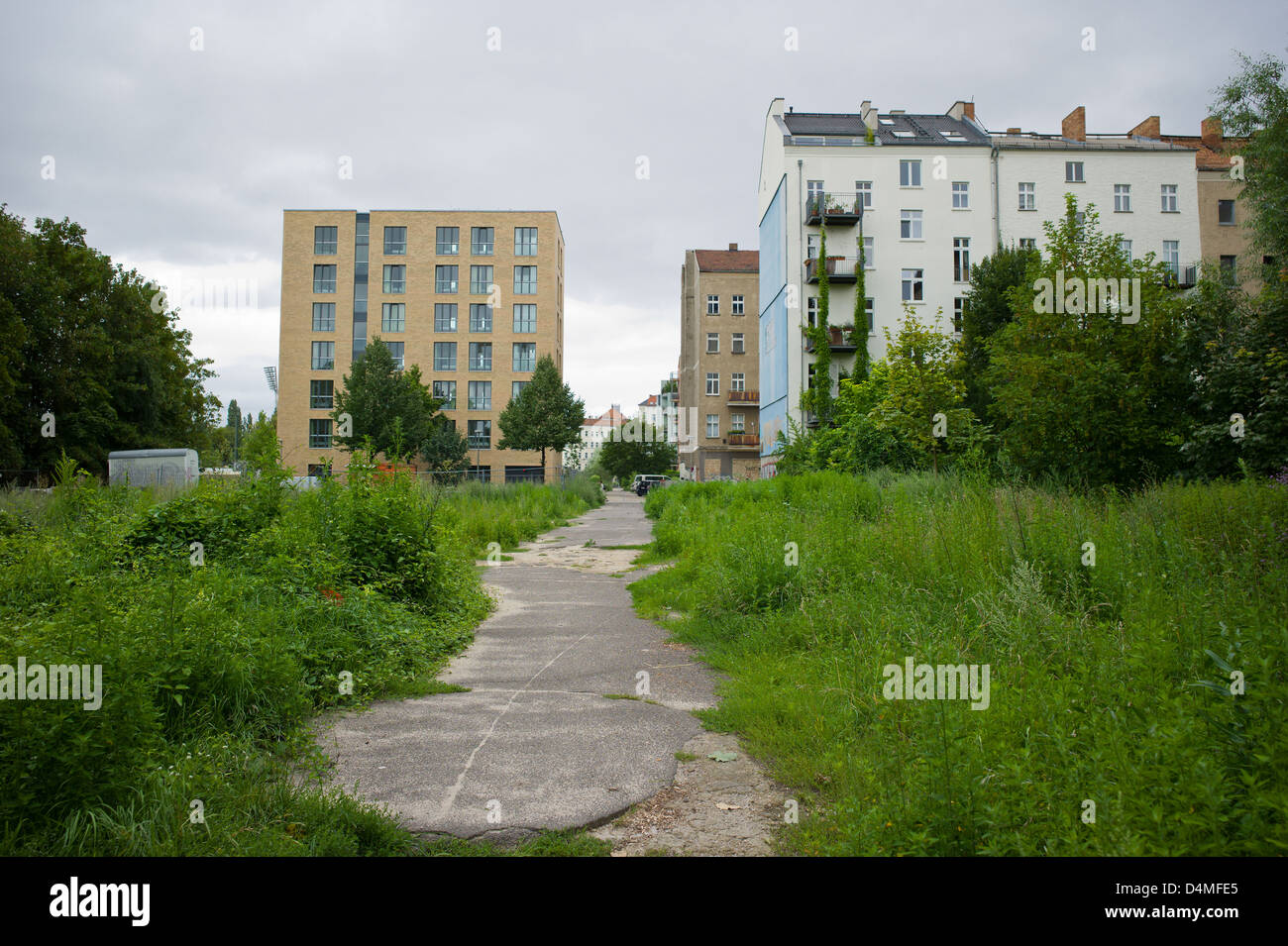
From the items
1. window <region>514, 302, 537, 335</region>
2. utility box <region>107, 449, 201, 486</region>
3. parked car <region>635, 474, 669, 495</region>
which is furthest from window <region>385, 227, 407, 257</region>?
utility box <region>107, 449, 201, 486</region>

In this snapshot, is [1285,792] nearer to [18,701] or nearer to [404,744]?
[404,744]

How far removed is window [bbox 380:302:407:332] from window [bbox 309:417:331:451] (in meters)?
9.92

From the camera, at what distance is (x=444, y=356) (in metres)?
67.8

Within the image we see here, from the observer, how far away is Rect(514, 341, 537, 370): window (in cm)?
6806

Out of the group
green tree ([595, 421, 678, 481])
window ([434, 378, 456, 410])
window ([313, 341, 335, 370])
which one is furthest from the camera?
green tree ([595, 421, 678, 481])

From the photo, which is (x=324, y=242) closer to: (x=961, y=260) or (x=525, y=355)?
(x=525, y=355)

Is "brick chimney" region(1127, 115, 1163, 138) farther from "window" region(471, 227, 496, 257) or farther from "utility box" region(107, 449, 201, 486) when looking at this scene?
"utility box" region(107, 449, 201, 486)

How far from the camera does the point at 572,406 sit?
192 ft

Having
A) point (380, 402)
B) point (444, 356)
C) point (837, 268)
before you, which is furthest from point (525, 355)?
point (837, 268)

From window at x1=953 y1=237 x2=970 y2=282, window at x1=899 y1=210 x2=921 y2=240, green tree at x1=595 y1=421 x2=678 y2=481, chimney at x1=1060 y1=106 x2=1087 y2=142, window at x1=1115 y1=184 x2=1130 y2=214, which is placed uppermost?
chimney at x1=1060 y1=106 x2=1087 y2=142

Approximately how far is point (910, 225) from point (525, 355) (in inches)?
1465

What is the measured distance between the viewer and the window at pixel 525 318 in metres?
67.9

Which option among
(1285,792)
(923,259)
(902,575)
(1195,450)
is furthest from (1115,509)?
(923,259)
